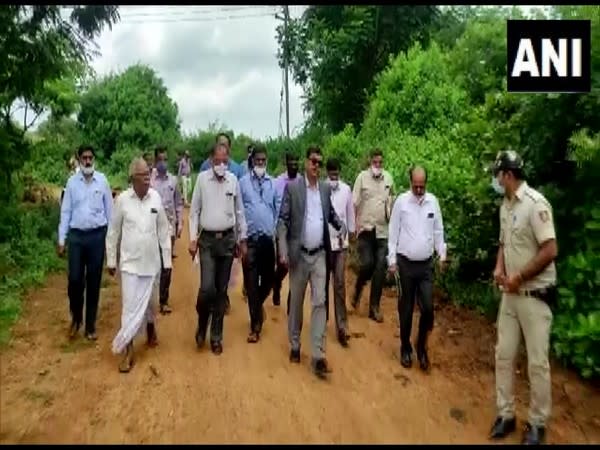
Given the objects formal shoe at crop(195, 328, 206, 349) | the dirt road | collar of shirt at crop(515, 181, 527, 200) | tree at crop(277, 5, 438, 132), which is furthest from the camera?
tree at crop(277, 5, 438, 132)

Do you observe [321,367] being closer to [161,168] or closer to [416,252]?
[416,252]

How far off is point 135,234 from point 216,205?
0.92 metres

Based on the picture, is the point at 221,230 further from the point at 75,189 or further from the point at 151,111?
the point at 151,111

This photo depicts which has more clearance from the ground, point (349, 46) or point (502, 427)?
point (349, 46)

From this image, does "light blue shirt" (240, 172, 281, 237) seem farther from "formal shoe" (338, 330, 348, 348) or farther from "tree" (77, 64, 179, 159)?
"tree" (77, 64, 179, 159)

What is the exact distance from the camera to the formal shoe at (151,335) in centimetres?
829

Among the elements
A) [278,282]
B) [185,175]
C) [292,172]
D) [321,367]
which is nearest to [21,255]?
[278,282]

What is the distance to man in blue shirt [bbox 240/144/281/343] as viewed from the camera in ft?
28.6

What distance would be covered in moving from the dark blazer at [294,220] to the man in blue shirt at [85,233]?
7.00 feet

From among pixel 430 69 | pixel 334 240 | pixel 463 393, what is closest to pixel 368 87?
pixel 430 69

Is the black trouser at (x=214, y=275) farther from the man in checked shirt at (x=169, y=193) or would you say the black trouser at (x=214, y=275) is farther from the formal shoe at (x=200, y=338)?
the man in checked shirt at (x=169, y=193)

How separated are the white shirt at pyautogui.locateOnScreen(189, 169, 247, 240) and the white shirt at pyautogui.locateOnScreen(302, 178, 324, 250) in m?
0.88

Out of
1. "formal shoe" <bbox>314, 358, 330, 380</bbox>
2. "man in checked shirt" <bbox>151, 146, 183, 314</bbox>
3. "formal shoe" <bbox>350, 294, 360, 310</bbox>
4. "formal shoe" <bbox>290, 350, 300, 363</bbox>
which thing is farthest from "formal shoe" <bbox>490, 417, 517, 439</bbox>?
"man in checked shirt" <bbox>151, 146, 183, 314</bbox>

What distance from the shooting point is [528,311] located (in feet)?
19.9
